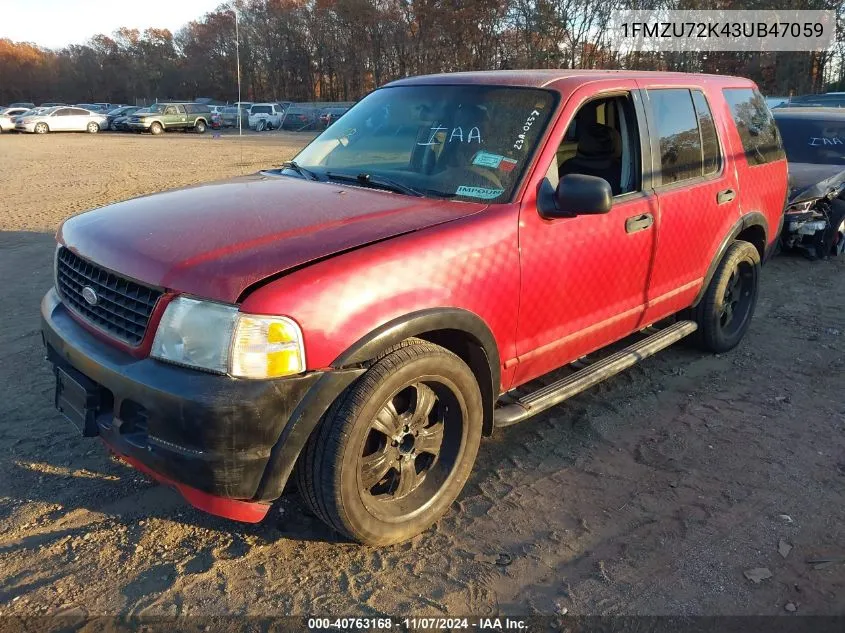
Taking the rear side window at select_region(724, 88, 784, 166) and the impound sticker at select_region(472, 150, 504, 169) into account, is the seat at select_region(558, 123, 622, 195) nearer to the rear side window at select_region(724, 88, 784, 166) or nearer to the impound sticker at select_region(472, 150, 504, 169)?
the impound sticker at select_region(472, 150, 504, 169)

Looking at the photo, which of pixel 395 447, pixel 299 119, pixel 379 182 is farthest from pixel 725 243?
pixel 299 119

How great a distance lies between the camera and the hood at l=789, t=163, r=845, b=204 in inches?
298

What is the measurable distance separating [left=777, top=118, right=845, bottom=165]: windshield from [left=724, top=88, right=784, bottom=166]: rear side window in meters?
3.89

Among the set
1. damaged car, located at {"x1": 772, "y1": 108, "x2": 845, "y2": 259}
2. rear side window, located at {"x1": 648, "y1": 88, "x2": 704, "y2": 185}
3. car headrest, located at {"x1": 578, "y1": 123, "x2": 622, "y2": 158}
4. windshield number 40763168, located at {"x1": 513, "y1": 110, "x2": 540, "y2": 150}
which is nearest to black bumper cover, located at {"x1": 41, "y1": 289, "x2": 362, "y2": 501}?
windshield number 40763168, located at {"x1": 513, "y1": 110, "x2": 540, "y2": 150}

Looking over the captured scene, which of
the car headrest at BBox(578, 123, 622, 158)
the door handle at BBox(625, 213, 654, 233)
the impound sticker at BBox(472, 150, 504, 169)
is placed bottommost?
the door handle at BBox(625, 213, 654, 233)

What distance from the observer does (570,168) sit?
4.11m

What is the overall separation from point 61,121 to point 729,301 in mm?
40634

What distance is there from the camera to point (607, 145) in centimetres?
417

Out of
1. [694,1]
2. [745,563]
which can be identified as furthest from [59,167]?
[694,1]

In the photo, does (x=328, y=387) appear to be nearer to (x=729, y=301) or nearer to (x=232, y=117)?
(x=729, y=301)

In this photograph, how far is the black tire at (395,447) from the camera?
256 cm

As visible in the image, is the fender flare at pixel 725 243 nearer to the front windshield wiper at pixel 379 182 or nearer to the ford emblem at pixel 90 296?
the front windshield wiper at pixel 379 182

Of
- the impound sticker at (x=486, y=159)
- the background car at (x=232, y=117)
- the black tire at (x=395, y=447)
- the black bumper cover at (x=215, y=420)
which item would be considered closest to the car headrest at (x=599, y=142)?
the impound sticker at (x=486, y=159)

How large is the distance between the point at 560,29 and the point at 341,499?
49.3 m
